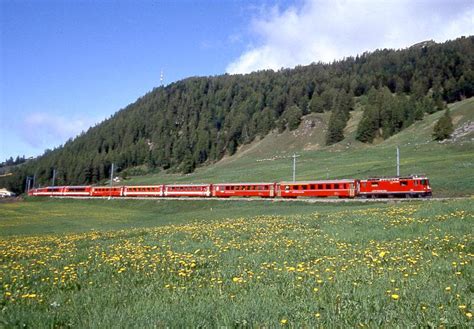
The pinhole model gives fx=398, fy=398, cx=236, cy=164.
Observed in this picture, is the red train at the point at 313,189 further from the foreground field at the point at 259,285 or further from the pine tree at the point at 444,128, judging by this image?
the pine tree at the point at 444,128

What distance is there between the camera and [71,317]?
542cm

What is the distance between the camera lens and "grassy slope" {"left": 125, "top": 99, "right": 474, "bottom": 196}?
61094mm

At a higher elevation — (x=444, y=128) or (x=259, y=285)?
(x=444, y=128)

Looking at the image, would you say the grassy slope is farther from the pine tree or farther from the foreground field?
the foreground field

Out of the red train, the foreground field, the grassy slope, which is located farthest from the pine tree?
the foreground field

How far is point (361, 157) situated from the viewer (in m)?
101

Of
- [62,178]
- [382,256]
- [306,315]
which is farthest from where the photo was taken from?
[62,178]

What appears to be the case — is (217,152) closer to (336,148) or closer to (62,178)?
(336,148)

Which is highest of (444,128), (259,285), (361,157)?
(444,128)

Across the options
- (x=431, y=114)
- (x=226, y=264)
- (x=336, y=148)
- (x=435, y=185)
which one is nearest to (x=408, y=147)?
(x=336, y=148)

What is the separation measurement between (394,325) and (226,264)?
5.42 metres

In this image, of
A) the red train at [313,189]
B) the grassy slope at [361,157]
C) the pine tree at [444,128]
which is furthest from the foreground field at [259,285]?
the pine tree at [444,128]

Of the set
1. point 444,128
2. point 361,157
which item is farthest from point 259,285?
point 444,128

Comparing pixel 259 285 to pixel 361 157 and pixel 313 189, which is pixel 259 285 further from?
pixel 361 157
